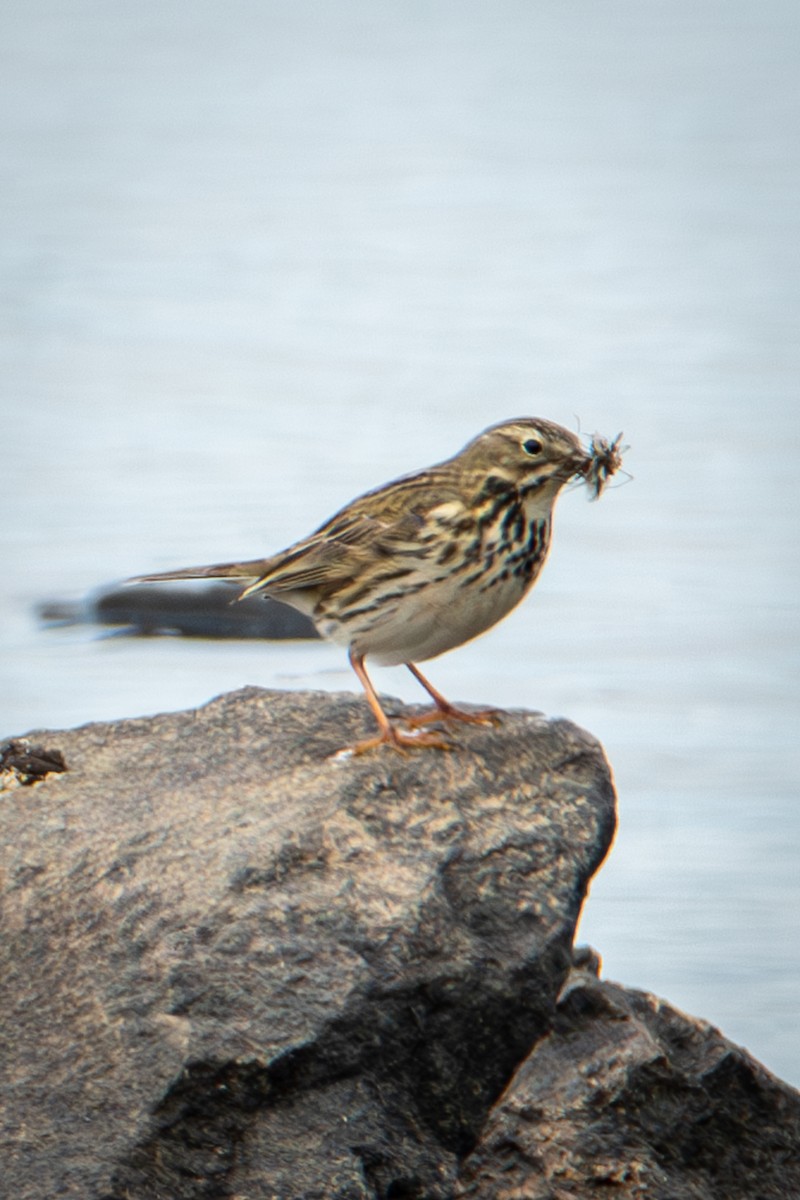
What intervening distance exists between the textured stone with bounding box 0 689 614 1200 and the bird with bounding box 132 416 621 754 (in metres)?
0.36

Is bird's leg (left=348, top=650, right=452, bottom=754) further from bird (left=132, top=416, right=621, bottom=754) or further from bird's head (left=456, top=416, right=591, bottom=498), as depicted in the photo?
bird's head (left=456, top=416, right=591, bottom=498)

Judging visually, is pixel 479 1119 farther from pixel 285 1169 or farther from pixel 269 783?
pixel 269 783

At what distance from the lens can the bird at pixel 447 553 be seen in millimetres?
5219

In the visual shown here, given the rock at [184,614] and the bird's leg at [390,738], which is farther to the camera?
the rock at [184,614]

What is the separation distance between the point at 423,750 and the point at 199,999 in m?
1.15

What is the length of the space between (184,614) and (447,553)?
5020mm

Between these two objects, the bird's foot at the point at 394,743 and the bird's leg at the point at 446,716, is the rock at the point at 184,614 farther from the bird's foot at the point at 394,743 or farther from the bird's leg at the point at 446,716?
the bird's foot at the point at 394,743

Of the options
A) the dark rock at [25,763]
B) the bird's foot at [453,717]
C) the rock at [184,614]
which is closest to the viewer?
the dark rock at [25,763]

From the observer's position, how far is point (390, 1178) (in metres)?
4.30

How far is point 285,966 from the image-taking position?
4.36 metres

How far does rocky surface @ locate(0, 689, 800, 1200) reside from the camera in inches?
165

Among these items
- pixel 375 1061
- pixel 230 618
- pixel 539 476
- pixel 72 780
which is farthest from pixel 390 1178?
pixel 230 618

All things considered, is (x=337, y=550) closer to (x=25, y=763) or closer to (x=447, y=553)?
(x=447, y=553)

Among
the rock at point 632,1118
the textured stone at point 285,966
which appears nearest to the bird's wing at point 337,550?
the textured stone at point 285,966
